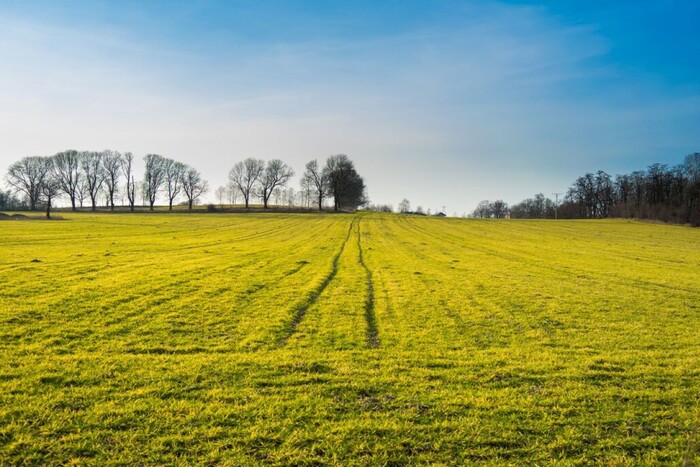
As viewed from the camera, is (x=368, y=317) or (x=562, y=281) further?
(x=562, y=281)

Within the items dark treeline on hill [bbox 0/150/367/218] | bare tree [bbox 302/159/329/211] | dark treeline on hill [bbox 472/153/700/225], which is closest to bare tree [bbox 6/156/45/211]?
dark treeline on hill [bbox 0/150/367/218]

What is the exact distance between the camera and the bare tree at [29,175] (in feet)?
337

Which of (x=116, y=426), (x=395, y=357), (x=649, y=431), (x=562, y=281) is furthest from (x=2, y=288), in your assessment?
(x=562, y=281)

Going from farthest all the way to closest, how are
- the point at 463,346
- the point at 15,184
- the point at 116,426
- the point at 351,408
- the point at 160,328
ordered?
the point at 15,184 < the point at 160,328 < the point at 463,346 < the point at 351,408 < the point at 116,426

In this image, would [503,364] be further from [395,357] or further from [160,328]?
[160,328]

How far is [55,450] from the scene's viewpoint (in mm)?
5008

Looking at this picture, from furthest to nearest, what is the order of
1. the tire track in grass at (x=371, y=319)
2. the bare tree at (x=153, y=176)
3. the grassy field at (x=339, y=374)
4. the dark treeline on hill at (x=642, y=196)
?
1. the bare tree at (x=153, y=176)
2. the dark treeline on hill at (x=642, y=196)
3. the tire track in grass at (x=371, y=319)
4. the grassy field at (x=339, y=374)

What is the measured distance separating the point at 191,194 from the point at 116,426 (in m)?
128

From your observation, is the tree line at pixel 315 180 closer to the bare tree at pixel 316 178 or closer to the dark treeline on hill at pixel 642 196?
the bare tree at pixel 316 178

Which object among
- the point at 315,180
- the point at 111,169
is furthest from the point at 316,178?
the point at 111,169

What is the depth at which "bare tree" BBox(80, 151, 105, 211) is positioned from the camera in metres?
114

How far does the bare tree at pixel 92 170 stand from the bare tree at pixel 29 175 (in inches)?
396

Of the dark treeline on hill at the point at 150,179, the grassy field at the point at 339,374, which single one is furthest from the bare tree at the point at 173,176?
the grassy field at the point at 339,374

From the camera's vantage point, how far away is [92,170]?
11488cm
